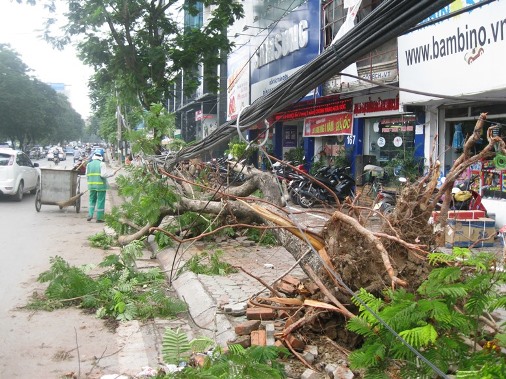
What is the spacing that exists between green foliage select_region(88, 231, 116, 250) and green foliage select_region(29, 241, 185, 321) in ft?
9.73

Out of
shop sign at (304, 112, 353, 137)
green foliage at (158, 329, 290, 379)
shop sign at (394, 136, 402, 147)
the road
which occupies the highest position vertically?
shop sign at (304, 112, 353, 137)

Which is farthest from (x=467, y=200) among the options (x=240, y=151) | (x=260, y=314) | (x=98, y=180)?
(x=98, y=180)

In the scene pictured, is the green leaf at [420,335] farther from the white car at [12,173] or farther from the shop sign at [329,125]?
the white car at [12,173]

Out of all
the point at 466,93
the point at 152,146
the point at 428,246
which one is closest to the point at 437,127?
the point at 466,93

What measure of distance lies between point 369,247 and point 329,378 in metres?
1.19

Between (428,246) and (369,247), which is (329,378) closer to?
(369,247)

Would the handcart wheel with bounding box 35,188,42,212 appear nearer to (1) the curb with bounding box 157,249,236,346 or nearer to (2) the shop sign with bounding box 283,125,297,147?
(1) the curb with bounding box 157,249,236,346

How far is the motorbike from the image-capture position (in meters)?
14.3

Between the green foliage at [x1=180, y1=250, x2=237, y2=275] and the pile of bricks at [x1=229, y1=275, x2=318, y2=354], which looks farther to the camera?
the green foliage at [x1=180, y1=250, x2=237, y2=275]

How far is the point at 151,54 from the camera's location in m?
18.0

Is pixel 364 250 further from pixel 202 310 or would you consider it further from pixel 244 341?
pixel 202 310

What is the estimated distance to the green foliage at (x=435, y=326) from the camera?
3.05m

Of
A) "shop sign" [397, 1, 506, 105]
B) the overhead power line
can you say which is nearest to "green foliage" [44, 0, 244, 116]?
"shop sign" [397, 1, 506, 105]

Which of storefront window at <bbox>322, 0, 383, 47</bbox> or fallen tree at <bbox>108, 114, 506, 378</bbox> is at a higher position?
storefront window at <bbox>322, 0, 383, 47</bbox>
